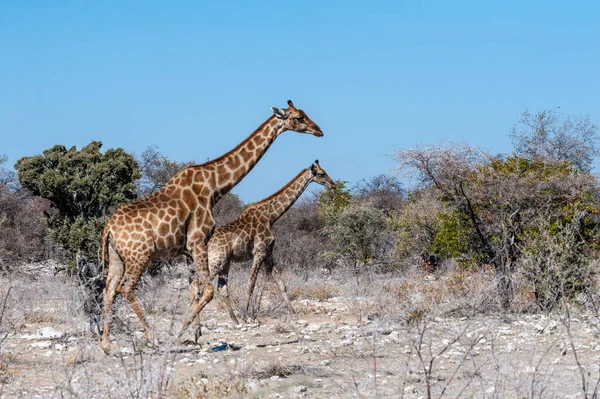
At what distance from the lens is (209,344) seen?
10062 mm

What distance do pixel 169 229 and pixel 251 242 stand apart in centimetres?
367

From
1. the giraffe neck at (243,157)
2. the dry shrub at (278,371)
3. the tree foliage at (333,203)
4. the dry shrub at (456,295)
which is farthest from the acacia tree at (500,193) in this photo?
the tree foliage at (333,203)

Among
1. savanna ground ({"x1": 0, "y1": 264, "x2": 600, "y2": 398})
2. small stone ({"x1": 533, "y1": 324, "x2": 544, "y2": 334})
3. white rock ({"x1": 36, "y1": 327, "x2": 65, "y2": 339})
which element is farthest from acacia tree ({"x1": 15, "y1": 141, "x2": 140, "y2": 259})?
small stone ({"x1": 533, "y1": 324, "x2": 544, "y2": 334})

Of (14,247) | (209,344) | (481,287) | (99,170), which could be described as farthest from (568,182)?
(14,247)

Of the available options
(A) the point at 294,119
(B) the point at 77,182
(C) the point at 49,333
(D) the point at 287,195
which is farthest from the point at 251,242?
(B) the point at 77,182

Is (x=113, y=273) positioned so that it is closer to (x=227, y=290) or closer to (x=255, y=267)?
(x=227, y=290)

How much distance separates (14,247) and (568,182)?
50.2ft

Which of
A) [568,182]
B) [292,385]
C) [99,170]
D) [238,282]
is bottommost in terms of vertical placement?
[292,385]

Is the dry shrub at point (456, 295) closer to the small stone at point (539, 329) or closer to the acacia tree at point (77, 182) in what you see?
the small stone at point (539, 329)

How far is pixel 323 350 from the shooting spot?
9695 millimetres

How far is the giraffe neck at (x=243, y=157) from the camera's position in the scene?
10.0 metres

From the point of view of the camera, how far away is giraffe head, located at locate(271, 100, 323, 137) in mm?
10555

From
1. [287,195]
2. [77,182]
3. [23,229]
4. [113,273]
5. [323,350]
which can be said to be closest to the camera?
[113,273]

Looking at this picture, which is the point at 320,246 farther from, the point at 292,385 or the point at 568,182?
the point at 292,385
